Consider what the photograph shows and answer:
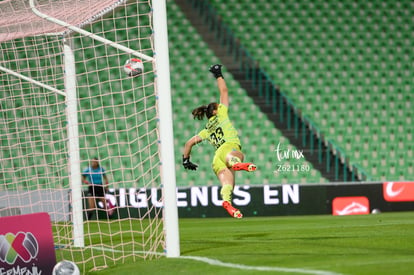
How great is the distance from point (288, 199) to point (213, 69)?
22.0 ft

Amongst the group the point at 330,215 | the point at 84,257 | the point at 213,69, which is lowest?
the point at 330,215

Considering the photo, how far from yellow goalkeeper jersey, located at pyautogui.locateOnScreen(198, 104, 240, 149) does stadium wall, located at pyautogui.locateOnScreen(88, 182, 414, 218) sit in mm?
5232

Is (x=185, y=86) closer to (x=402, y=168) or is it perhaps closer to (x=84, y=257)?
(x=402, y=168)

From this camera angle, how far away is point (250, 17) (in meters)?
20.2

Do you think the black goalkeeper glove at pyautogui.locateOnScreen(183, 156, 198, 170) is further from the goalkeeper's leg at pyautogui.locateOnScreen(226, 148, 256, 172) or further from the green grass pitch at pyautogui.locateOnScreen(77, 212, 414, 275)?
the green grass pitch at pyautogui.locateOnScreen(77, 212, 414, 275)

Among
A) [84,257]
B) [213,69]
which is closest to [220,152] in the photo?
[213,69]

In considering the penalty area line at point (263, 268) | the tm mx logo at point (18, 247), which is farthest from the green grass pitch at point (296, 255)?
the tm mx logo at point (18, 247)

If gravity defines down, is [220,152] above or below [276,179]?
above

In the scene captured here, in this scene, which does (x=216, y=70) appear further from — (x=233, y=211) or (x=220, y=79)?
(x=233, y=211)

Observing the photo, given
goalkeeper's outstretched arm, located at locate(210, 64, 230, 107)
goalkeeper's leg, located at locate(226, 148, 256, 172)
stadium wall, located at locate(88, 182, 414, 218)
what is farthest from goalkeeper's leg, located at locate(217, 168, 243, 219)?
stadium wall, located at locate(88, 182, 414, 218)

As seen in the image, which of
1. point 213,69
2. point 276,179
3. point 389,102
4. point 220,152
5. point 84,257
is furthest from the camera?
point 389,102

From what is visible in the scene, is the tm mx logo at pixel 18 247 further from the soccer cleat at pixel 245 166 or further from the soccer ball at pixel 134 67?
the soccer cleat at pixel 245 166

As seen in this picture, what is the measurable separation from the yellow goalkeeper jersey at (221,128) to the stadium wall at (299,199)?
5232 mm

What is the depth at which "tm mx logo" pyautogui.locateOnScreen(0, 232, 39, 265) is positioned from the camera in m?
6.16
